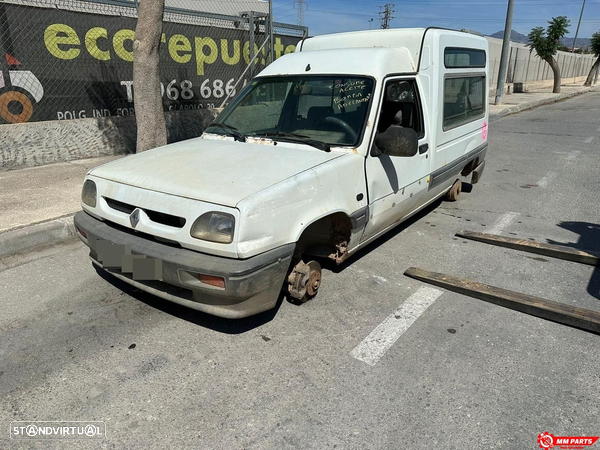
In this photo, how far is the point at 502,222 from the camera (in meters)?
5.42

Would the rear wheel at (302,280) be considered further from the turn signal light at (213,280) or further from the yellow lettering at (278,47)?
the yellow lettering at (278,47)

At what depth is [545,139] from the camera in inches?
440

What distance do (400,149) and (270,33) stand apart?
761 cm

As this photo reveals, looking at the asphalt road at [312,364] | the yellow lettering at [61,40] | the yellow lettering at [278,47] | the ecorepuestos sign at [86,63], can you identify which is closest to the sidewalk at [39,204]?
the asphalt road at [312,364]

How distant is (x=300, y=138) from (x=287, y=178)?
0.84m

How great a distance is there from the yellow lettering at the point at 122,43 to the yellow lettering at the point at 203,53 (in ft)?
4.88

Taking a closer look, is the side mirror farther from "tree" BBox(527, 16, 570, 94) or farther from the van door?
"tree" BBox(527, 16, 570, 94)

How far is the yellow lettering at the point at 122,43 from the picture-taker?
7898mm

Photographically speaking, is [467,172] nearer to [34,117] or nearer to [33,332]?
[33,332]

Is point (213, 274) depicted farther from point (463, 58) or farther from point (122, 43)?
point (122, 43)

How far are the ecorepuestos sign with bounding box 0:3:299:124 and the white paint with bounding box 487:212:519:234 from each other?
6.67m

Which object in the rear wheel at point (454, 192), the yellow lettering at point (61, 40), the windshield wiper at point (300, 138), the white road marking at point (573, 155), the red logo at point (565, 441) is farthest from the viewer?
the white road marking at point (573, 155)

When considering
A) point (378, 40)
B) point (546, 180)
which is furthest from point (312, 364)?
point (546, 180)

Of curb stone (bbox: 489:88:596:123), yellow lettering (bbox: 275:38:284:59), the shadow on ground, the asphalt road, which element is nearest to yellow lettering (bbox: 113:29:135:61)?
yellow lettering (bbox: 275:38:284:59)
